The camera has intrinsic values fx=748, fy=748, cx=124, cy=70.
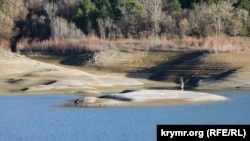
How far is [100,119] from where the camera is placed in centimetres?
3491

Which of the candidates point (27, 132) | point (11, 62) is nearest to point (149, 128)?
point (27, 132)

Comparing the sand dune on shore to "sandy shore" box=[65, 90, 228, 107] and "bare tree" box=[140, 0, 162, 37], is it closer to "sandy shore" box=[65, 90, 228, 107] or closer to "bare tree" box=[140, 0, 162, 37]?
"sandy shore" box=[65, 90, 228, 107]

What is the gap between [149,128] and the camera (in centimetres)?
3114

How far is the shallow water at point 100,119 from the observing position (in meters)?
29.7

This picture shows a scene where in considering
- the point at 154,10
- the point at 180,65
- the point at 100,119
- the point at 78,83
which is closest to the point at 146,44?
the point at 180,65

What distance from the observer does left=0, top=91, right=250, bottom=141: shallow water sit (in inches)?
1169

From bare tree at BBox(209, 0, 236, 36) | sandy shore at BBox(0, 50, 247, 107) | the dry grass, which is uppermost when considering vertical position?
bare tree at BBox(209, 0, 236, 36)

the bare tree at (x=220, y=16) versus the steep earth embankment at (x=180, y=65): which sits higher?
the bare tree at (x=220, y=16)

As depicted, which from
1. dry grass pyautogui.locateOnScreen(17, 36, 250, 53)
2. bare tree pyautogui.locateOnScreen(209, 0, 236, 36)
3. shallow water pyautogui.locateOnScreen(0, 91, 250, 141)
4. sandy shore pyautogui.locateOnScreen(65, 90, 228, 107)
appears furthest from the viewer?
bare tree pyautogui.locateOnScreen(209, 0, 236, 36)

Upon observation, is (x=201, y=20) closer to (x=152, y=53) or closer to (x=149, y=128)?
(x=152, y=53)

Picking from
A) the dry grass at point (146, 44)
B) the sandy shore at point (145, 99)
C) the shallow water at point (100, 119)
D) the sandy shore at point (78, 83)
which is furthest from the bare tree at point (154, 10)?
the shallow water at point (100, 119)

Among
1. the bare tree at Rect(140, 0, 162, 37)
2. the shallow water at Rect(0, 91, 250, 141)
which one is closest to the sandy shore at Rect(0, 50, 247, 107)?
the shallow water at Rect(0, 91, 250, 141)

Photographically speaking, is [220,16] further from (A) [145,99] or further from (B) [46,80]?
(A) [145,99]

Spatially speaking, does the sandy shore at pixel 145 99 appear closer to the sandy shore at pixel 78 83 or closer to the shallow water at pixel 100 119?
the sandy shore at pixel 78 83
